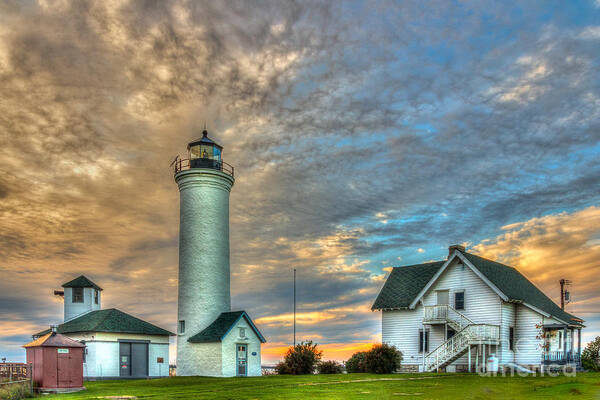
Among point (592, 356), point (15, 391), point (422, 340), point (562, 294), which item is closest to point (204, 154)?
point (422, 340)

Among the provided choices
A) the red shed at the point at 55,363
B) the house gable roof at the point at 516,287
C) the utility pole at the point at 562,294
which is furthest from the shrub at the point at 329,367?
the utility pole at the point at 562,294

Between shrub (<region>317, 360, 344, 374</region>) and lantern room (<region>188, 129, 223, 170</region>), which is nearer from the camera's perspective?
shrub (<region>317, 360, 344, 374</region>)

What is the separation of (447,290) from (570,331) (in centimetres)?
892

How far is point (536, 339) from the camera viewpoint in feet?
115

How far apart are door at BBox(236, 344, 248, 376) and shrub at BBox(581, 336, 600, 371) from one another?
2292 cm

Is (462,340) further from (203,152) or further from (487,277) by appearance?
(203,152)

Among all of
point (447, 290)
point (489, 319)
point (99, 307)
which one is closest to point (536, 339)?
point (489, 319)

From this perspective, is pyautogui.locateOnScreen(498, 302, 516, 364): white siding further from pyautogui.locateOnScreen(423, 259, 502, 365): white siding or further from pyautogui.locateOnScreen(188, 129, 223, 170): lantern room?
pyautogui.locateOnScreen(188, 129, 223, 170): lantern room

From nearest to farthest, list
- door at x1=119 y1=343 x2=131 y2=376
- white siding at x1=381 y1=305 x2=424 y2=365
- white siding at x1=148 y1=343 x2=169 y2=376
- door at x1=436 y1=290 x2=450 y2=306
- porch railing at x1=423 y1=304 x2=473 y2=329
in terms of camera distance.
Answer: porch railing at x1=423 y1=304 x2=473 y2=329 → door at x1=436 y1=290 x2=450 y2=306 → white siding at x1=381 y1=305 x2=424 y2=365 → door at x1=119 y1=343 x2=131 y2=376 → white siding at x1=148 y1=343 x2=169 y2=376

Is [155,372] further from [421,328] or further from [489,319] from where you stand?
[489,319]

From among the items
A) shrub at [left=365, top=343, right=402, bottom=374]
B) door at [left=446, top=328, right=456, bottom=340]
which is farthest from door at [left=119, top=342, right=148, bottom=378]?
door at [left=446, top=328, right=456, bottom=340]

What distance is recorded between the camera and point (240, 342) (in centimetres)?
4000

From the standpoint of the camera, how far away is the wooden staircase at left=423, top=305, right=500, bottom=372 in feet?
111

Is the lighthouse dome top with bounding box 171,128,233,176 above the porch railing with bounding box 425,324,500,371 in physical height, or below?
above
